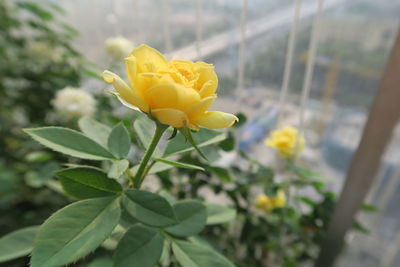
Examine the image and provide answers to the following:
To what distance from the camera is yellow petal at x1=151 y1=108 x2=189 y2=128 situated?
20 cm

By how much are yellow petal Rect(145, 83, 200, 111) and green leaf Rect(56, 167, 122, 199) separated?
0.09 m

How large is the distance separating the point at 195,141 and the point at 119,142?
79 millimetres

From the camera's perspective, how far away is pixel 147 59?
8.8 inches

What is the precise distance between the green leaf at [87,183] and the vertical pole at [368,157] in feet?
1.48

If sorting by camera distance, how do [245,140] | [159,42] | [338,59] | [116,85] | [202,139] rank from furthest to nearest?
[159,42] → [245,140] → [338,59] → [202,139] → [116,85]

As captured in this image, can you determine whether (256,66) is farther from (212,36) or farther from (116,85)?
(116,85)

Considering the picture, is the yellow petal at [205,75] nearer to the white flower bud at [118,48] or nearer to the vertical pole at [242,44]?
the vertical pole at [242,44]

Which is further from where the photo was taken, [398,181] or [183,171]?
[398,181]

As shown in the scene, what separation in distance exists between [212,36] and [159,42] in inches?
8.4

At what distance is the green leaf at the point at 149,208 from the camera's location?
233 mm

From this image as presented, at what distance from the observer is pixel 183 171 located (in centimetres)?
55

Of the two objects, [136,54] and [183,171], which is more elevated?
[136,54]

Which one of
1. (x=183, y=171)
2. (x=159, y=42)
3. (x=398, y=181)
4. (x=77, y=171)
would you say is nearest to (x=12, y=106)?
(x=159, y=42)

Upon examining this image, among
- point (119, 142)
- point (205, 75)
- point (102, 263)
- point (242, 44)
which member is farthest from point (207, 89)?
point (242, 44)
